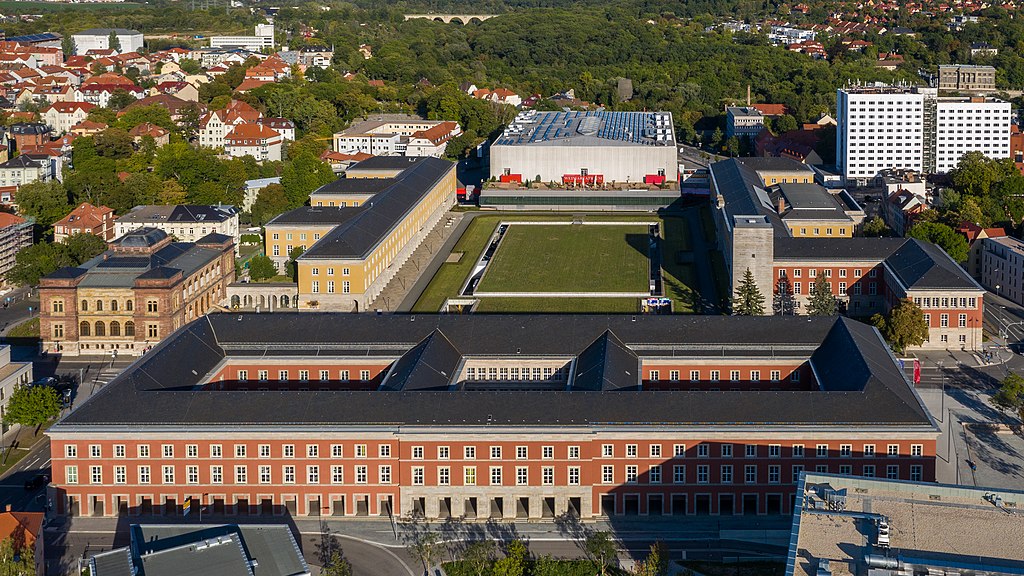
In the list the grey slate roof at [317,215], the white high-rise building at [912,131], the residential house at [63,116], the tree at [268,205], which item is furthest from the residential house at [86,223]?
the white high-rise building at [912,131]

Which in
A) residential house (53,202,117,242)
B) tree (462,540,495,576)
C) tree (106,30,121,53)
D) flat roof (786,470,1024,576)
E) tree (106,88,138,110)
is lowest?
tree (462,540,495,576)

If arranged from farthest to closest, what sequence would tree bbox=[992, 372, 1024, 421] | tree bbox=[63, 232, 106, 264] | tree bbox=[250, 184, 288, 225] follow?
tree bbox=[250, 184, 288, 225] → tree bbox=[63, 232, 106, 264] → tree bbox=[992, 372, 1024, 421]

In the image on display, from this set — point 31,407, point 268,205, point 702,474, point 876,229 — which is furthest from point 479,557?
point 268,205

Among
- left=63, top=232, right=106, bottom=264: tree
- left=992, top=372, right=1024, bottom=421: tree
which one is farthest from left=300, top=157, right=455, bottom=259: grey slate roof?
left=992, top=372, right=1024, bottom=421: tree

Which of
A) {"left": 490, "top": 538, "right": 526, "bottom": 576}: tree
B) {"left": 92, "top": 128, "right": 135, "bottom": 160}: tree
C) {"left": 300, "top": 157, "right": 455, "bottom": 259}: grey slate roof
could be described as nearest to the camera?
{"left": 490, "top": 538, "right": 526, "bottom": 576}: tree

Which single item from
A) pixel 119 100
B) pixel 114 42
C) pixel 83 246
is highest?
pixel 114 42

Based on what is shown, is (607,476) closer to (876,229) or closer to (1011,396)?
(1011,396)

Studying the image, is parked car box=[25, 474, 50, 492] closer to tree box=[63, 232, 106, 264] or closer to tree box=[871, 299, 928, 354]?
tree box=[63, 232, 106, 264]
